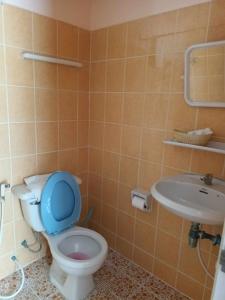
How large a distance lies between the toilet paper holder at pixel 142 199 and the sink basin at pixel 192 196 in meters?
0.29

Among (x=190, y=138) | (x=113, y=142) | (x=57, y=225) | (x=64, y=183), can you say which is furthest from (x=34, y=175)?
(x=190, y=138)

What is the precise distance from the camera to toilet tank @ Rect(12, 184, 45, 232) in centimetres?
152

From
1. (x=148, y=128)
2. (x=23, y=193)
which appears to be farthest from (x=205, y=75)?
(x=23, y=193)

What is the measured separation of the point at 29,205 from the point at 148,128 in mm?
987

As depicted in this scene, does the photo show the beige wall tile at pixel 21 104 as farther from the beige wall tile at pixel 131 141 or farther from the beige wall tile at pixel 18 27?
the beige wall tile at pixel 131 141

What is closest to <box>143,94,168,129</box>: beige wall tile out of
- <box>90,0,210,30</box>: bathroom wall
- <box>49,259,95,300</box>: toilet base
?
<box>90,0,210,30</box>: bathroom wall

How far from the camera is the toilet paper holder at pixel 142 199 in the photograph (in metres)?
1.64

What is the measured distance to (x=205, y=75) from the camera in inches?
51.5

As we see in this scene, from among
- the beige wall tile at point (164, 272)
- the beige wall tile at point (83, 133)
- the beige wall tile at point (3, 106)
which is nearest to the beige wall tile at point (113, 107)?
the beige wall tile at point (83, 133)

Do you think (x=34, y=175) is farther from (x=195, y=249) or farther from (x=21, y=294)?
(x=195, y=249)

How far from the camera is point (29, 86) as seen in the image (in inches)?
62.4

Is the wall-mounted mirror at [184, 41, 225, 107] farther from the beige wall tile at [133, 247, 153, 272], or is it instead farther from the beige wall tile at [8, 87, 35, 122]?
the beige wall tile at [133, 247, 153, 272]

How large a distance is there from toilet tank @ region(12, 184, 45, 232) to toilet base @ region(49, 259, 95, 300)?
37 cm

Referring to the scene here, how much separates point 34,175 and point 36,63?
810 millimetres
